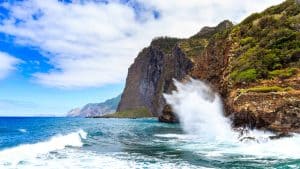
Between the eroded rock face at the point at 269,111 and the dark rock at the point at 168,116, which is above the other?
the dark rock at the point at 168,116

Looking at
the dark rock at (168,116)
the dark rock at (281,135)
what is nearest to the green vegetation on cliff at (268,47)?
the dark rock at (281,135)

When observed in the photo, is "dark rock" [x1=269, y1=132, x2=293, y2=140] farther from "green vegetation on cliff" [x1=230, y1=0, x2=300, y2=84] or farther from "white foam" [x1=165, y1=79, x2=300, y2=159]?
"green vegetation on cliff" [x1=230, y1=0, x2=300, y2=84]

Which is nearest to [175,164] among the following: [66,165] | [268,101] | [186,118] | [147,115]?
[66,165]

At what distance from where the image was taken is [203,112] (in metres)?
55.7

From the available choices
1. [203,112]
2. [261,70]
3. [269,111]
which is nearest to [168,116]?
[203,112]

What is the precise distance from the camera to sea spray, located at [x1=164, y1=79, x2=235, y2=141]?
43987mm

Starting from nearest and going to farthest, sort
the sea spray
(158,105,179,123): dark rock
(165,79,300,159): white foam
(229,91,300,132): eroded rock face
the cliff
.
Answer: (165,79,300,159): white foam
(229,91,300,132): eroded rock face
the cliff
the sea spray
(158,105,179,123): dark rock

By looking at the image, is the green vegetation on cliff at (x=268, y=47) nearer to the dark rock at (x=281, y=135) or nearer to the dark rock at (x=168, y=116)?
the dark rock at (x=281, y=135)

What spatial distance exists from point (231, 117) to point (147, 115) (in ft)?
512

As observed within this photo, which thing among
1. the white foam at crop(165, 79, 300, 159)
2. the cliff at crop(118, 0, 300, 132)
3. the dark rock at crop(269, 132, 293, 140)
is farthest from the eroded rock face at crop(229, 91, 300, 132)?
the white foam at crop(165, 79, 300, 159)

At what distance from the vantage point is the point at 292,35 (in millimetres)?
48344

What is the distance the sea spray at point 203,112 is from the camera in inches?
1732

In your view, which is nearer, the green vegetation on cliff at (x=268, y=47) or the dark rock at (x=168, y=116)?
the green vegetation on cliff at (x=268, y=47)

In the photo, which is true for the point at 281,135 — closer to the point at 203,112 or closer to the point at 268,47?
the point at 268,47
